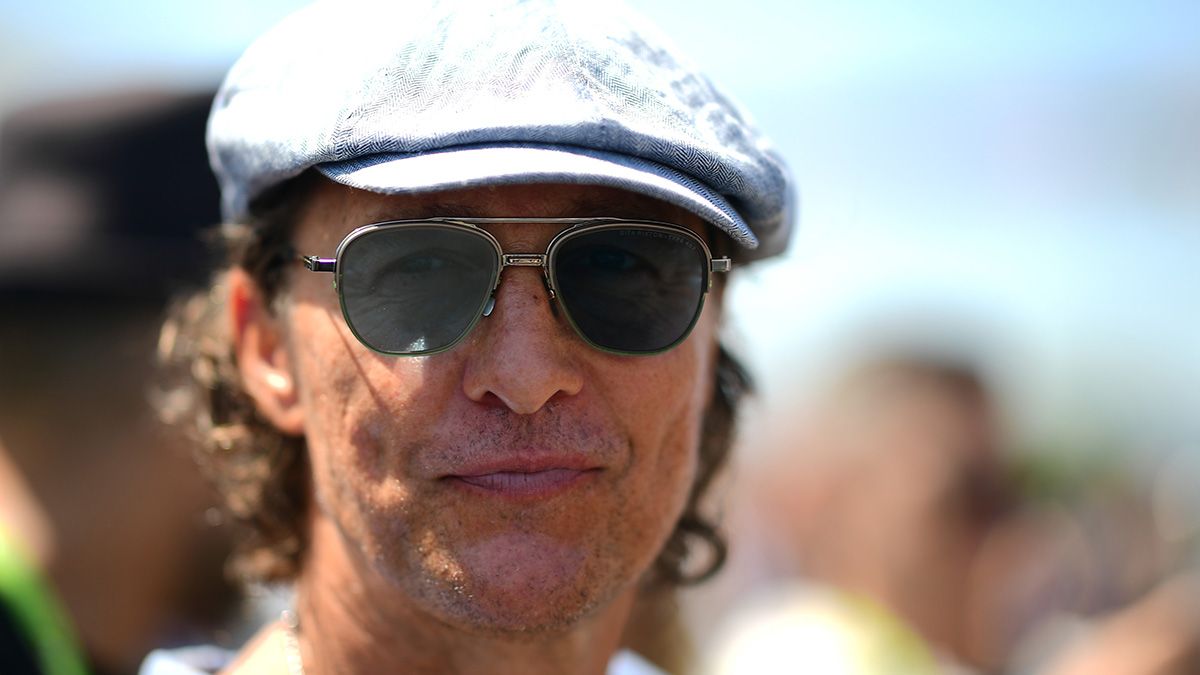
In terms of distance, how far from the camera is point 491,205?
196 centimetres

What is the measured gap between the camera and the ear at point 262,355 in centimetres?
233

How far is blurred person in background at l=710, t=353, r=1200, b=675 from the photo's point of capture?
4090 millimetres

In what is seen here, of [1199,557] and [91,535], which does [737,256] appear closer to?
[91,535]

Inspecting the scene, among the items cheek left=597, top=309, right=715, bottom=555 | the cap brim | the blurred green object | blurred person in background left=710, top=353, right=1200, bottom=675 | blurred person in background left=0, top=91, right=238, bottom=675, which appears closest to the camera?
the cap brim

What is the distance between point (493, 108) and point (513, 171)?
130mm

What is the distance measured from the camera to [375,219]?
200cm

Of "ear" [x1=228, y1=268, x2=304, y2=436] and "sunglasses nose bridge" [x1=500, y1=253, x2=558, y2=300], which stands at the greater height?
"sunglasses nose bridge" [x1=500, y1=253, x2=558, y2=300]

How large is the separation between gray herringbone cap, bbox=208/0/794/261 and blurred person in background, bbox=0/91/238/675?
5.28 feet

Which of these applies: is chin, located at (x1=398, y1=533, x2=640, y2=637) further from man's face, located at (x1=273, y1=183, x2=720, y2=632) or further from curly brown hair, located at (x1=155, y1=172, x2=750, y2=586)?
curly brown hair, located at (x1=155, y1=172, x2=750, y2=586)

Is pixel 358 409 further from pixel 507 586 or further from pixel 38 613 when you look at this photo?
pixel 38 613

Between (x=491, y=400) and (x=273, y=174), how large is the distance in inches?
22.3

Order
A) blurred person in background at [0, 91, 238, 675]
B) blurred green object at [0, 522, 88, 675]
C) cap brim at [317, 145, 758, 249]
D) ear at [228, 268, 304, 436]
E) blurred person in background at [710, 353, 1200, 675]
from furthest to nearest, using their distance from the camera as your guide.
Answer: blurred person in background at [710, 353, 1200, 675]
blurred person in background at [0, 91, 238, 675]
blurred green object at [0, 522, 88, 675]
ear at [228, 268, 304, 436]
cap brim at [317, 145, 758, 249]

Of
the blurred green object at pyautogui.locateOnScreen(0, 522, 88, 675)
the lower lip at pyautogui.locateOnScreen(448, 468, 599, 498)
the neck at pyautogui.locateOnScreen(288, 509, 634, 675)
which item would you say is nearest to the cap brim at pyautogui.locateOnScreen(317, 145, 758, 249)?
the lower lip at pyautogui.locateOnScreen(448, 468, 599, 498)

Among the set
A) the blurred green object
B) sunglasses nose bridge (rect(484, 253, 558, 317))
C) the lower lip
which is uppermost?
sunglasses nose bridge (rect(484, 253, 558, 317))
